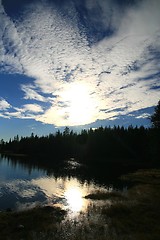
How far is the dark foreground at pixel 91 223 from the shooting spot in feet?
75.6

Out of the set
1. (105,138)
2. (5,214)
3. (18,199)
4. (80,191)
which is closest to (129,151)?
(105,138)

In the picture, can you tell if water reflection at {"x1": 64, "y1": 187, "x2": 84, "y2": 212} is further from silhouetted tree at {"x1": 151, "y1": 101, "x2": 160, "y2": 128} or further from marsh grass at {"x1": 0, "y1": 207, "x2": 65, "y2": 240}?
silhouetted tree at {"x1": 151, "y1": 101, "x2": 160, "y2": 128}

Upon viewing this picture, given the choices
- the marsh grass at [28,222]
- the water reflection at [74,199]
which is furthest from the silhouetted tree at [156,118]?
the marsh grass at [28,222]

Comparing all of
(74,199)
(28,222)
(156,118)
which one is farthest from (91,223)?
(156,118)

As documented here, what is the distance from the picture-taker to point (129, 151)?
513ft

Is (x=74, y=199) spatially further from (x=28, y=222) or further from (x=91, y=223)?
(x=28, y=222)

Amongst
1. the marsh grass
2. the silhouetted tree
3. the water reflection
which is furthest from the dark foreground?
the silhouetted tree

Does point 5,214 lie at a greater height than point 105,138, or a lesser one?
lesser

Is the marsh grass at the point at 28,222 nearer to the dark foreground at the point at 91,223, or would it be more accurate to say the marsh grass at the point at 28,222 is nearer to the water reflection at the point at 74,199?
Result: the dark foreground at the point at 91,223

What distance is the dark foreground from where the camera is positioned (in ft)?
75.6

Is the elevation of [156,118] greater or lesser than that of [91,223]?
greater

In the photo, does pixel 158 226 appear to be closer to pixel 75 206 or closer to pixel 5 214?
pixel 75 206

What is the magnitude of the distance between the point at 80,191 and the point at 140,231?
2775cm

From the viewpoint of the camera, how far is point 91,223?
88.4ft
